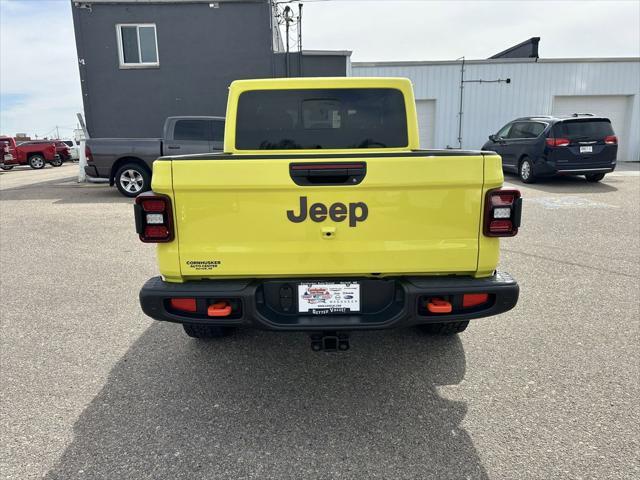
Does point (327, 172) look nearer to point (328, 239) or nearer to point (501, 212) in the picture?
point (328, 239)

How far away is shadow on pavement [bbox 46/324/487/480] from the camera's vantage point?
2232 mm

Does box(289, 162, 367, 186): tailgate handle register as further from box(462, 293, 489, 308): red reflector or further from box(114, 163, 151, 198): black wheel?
box(114, 163, 151, 198): black wheel

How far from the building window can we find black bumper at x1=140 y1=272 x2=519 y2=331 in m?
14.6

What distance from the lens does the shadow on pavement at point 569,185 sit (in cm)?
1106

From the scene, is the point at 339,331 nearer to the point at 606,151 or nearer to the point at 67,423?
the point at 67,423

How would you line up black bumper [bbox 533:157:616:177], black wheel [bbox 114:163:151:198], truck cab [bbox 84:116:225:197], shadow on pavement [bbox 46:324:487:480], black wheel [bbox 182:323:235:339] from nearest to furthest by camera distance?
shadow on pavement [bbox 46:324:487:480] < black wheel [bbox 182:323:235:339] < truck cab [bbox 84:116:225:197] < black wheel [bbox 114:163:151:198] < black bumper [bbox 533:157:616:177]

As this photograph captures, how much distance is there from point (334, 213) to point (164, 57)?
14699 mm

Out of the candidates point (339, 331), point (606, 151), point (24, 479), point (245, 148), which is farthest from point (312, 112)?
point (606, 151)

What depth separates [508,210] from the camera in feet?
8.17

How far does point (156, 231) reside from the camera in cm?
248

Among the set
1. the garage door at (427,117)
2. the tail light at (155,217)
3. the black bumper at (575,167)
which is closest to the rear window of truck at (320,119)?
the tail light at (155,217)

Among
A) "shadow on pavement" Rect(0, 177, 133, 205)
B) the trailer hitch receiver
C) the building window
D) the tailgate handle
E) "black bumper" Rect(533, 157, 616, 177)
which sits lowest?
"shadow on pavement" Rect(0, 177, 133, 205)

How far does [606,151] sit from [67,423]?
1259 cm

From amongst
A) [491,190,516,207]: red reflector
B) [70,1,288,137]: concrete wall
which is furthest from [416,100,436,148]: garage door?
[491,190,516,207]: red reflector
